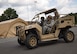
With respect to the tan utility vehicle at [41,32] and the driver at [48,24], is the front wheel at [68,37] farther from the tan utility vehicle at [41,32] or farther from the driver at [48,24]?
the driver at [48,24]

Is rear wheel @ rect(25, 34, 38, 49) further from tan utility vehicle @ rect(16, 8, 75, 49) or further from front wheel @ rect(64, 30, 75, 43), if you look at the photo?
front wheel @ rect(64, 30, 75, 43)

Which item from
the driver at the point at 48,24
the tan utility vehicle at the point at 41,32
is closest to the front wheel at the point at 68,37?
the tan utility vehicle at the point at 41,32

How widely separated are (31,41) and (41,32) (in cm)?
111

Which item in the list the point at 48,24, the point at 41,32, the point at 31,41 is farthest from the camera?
the point at 48,24

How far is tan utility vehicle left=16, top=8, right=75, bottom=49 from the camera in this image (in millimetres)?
13656

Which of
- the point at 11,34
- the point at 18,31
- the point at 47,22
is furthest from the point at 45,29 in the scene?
the point at 11,34

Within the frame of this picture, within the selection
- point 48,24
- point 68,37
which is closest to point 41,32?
point 48,24

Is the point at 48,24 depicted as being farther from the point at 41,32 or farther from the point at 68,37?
the point at 68,37

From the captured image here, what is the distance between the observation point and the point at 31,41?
44.4 feet

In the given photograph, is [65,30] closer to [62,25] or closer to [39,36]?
[62,25]

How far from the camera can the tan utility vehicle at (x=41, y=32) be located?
13.7 m

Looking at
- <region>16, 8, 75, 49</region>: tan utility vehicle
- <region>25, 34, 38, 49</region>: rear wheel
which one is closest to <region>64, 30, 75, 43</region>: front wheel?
<region>16, 8, 75, 49</region>: tan utility vehicle

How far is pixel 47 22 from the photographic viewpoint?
15250 millimetres

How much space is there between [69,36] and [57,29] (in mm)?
931
